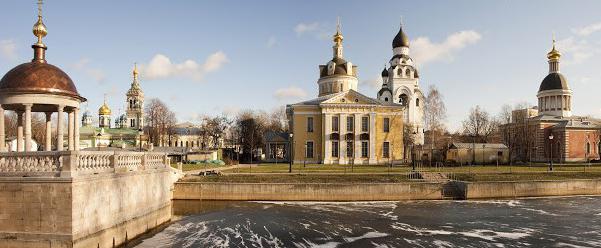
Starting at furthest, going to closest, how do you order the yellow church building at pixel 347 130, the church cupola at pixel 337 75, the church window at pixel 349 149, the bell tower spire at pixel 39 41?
the church cupola at pixel 337 75 < the church window at pixel 349 149 < the yellow church building at pixel 347 130 < the bell tower spire at pixel 39 41

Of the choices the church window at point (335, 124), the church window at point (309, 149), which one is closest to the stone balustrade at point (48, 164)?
the church window at point (335, 124)

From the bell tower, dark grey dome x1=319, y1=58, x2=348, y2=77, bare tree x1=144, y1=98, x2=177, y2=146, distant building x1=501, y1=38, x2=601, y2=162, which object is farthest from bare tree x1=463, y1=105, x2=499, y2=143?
the bell tower

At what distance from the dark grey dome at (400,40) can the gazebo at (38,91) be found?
70.0 metres

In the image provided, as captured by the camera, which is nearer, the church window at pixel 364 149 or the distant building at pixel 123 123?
the church window at pixel 364 149

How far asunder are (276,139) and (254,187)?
31.6 meters

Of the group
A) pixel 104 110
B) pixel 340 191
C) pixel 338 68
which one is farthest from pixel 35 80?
pixel 104 110

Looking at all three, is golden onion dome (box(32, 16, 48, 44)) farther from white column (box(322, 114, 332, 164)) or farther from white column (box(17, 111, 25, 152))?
white column (box(322, 114, 332, 164))

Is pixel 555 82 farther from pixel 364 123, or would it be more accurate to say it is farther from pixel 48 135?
pixel 48 135

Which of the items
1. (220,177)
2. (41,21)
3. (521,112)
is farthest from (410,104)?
(41,21)

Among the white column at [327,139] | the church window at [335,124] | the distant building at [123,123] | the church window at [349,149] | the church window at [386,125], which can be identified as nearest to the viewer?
the white column at [327,139]

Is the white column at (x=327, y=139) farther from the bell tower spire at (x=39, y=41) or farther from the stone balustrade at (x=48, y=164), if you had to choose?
the stone balustrade at (x=48, y=164)

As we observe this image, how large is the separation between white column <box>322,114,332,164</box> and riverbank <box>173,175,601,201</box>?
2352cm

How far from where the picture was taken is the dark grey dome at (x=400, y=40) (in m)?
82.2

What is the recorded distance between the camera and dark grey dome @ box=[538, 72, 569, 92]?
70.4 m
